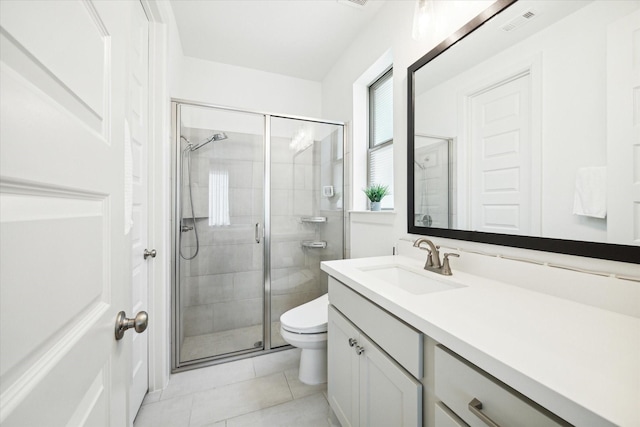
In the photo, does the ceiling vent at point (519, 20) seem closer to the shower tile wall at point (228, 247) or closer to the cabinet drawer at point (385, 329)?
the cabinet drawer at point (385, 329)

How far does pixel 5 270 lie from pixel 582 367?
0.88 metres

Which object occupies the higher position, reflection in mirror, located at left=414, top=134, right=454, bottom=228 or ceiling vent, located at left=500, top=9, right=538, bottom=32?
ceiling vent, located at left=500, top=9, right=538, bottom=32

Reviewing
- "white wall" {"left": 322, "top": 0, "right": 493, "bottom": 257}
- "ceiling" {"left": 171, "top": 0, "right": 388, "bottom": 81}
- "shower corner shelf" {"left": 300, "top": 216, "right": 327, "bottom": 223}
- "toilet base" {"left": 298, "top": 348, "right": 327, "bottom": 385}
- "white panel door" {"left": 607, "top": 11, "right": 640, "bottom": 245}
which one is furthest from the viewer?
"shower corner shelf" {"left": 300, "top": 216, "right": 327, "bottom": 223}

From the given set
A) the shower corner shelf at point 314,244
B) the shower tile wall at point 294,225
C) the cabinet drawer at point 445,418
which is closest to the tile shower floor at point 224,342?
the shower tile wall at point 294,225

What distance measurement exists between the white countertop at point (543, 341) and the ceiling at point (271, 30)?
196 centimetres

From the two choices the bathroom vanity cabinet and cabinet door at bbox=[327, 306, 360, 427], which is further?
cabinet door at bbox=[327, 306, 360, 427]

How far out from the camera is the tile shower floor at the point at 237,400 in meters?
1.39

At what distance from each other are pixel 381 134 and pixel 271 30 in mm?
1207

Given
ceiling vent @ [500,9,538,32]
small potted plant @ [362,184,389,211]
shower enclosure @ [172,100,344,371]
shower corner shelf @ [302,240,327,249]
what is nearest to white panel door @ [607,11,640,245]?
ceiling vent @ [500,9,538,32]

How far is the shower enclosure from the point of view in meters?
1.92

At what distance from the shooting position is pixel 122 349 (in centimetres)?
61

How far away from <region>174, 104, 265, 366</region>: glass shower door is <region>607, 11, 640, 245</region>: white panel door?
1.91m

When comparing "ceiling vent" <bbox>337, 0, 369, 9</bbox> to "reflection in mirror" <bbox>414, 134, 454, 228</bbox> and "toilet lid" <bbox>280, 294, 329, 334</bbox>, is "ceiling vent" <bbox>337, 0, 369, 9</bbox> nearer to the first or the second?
"reflection in mirror" <bbox>414, 134, 454, 228</bbox>

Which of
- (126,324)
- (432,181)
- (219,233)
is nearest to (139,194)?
(219,233)
